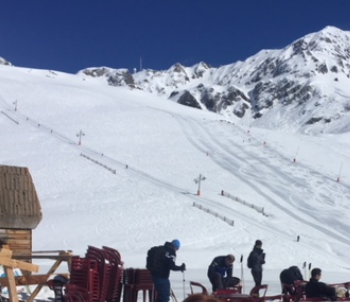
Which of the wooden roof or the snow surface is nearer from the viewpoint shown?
the wooden roof

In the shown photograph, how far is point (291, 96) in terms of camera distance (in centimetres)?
19775

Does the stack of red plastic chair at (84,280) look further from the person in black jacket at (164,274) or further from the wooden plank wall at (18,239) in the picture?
the wooden plank wall at (18,239)

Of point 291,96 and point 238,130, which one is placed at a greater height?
point 291,96

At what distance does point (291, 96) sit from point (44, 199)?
172 metres

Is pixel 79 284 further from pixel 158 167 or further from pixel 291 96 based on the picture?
pixel 291 96

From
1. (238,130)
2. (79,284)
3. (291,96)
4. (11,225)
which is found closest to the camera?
(79,284)

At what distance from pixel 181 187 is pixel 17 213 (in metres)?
21.7

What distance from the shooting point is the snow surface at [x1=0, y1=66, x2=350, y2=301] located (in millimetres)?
24250

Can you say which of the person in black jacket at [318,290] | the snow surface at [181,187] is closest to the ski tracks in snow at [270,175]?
the snow surface at [181,187]

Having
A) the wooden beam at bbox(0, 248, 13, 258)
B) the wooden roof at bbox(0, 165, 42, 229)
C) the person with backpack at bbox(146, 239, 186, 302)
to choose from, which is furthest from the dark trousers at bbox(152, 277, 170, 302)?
the wooden roof at bbox(0, 165, 42, 229)

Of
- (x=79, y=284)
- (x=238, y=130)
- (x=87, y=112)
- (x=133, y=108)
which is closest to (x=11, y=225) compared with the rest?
(x=79, y=284)

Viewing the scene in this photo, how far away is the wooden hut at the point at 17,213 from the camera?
15508 millimetres

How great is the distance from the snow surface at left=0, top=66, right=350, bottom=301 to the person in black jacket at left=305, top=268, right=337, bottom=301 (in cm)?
409

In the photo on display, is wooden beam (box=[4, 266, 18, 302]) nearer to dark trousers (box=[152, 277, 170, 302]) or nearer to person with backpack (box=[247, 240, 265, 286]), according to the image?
dark trousers (box=[152, 277, 170, 302])
